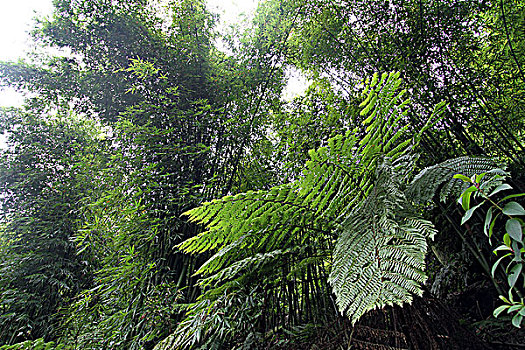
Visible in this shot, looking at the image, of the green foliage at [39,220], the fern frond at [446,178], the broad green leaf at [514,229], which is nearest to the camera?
the broad green leaf at [514,229]

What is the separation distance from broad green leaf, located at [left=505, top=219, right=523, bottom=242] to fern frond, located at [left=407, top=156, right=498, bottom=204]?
0.14 meters

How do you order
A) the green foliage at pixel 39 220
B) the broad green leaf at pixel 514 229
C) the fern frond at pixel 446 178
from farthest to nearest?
the green foliage at pixel 39 220 → the fern frond at pixel 446 178 → the broad green leaf at pixel 514 229

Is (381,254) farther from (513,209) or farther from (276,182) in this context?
(276,182)

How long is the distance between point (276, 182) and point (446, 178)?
1198 mm

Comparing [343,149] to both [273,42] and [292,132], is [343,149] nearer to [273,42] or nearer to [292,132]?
[292,132]

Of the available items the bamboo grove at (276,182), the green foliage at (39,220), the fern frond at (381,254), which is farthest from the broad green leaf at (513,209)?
the green foliage at (39,220)

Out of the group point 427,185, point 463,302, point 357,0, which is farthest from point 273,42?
point 463,302

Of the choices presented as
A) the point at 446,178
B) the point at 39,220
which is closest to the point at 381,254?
the point at 446,178

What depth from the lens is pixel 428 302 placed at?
698mm

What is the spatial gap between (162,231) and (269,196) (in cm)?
116

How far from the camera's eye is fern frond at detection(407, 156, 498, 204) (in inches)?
25.0

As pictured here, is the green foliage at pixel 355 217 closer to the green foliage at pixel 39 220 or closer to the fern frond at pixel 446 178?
the fern frond at pixel 446 178

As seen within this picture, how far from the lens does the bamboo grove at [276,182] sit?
0.68 metres

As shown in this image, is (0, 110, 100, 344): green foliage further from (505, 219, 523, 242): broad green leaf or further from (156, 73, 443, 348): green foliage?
(505, 219, 523, 242): broad green leaf
